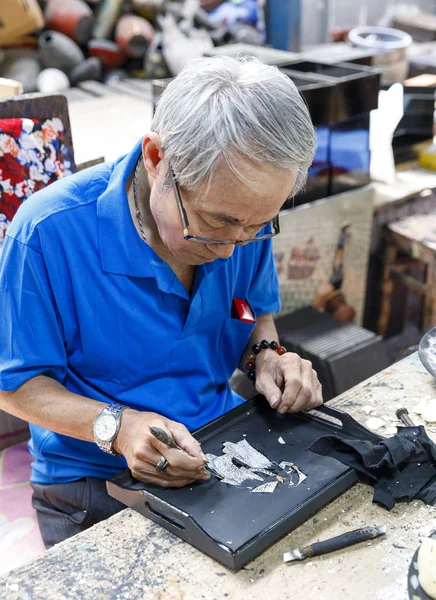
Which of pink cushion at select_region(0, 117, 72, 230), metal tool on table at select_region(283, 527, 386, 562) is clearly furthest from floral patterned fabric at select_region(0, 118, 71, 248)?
metal tool on table at select_region(283, 527, 386, 562)

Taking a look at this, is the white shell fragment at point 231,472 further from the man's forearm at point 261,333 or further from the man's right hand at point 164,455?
the man's forearm at point 261,333

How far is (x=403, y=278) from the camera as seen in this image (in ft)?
10.8

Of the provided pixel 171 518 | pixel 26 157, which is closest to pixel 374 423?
pixel 171 518

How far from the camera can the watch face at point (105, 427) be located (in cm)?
129

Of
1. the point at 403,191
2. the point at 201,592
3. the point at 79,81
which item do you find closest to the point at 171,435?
the point at 201,592

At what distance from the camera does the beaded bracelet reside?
1635mm

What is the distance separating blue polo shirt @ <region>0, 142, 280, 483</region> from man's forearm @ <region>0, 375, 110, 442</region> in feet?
0.10

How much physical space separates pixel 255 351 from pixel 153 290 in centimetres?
35

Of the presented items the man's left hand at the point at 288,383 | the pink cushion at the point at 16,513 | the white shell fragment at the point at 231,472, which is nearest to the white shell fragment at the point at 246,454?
the white shell fragment at the point at 231,472

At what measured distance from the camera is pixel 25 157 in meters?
Result: 1.87

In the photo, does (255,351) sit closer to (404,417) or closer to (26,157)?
(404,417)

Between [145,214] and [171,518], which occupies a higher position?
[145,214]

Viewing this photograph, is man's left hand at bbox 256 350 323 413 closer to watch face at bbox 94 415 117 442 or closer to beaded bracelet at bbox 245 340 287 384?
beaded bracelet at bbox 245 340 287 384

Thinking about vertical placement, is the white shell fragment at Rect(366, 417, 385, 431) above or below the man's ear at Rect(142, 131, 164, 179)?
below
